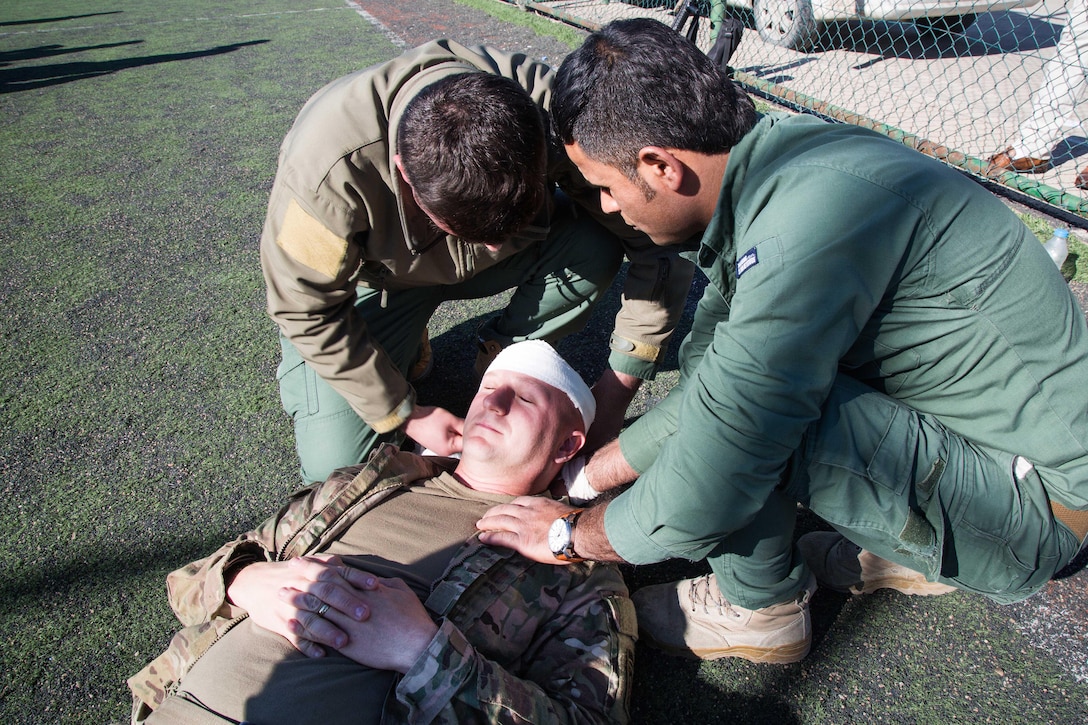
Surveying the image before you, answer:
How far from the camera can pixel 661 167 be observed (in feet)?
5.29

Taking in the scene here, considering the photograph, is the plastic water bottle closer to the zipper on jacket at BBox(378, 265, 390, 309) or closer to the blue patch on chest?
the blue patch on chest

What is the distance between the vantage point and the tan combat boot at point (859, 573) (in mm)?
2033

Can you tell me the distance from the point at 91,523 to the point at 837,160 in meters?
2.36

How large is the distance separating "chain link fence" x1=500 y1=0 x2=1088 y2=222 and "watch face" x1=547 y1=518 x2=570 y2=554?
359cm

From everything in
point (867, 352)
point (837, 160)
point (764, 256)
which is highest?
point (837, 160)

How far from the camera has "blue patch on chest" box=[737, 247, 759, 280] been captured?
138cm

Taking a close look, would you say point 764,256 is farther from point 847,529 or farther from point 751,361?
point 847,529

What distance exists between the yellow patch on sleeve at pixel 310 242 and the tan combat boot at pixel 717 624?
1324 mm

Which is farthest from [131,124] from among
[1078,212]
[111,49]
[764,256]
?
[1078,212]

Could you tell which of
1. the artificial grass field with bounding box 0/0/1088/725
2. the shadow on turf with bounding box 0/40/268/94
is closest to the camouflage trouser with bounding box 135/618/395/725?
the artificial grass field with bounding box 0/0/1088/725

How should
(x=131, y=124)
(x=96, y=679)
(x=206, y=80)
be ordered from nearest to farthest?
1. (x=96, y=679)
2. (x=131, y=124)
3. (x=206, y=80)

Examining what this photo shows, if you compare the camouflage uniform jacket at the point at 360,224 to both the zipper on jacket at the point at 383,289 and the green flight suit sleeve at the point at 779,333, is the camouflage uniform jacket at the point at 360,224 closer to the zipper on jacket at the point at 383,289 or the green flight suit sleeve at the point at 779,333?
the zipper on jacket at the point at 383,289

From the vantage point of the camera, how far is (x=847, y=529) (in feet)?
5.45

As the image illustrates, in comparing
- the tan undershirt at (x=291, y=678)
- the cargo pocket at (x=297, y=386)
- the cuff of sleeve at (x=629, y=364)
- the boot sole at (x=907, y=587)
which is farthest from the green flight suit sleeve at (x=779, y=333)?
the cargo pocket at (x=297, y=386)
